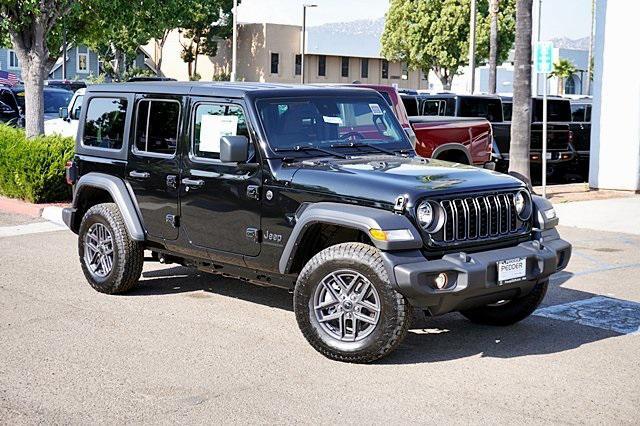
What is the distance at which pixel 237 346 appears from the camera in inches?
280

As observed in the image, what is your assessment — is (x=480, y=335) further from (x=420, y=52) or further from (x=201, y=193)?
(x=420, y=52)

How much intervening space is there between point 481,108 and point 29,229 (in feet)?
35.5

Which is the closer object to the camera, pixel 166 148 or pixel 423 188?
pixel 423 188

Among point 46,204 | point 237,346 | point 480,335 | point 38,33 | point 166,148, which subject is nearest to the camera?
point 237,346

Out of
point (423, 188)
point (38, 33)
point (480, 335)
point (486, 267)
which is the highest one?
point (38, 33)

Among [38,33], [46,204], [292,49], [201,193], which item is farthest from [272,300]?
[292,49]

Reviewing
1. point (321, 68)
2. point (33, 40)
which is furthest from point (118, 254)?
point (321, 68)

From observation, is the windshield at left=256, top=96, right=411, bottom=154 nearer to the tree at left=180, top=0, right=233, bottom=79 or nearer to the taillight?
the taillight

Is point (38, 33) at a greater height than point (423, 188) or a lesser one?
greater

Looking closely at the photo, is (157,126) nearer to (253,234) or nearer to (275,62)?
(253,234)

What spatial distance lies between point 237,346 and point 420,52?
5253 centimetres

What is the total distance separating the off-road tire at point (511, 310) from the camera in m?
7.59

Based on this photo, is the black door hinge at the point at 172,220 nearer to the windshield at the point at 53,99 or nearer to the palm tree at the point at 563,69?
the windshield at the point at 53,99

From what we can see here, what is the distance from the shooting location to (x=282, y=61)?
66.8m
